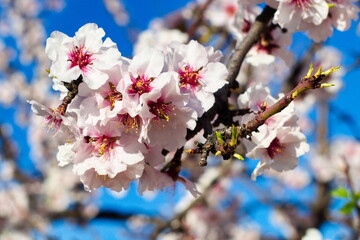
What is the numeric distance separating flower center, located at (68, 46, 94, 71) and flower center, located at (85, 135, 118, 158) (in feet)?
0.71

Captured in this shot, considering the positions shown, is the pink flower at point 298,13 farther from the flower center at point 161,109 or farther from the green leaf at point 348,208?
the green leaf at point 348,208

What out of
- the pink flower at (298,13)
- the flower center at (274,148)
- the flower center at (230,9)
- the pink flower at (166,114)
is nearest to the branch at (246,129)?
the pink flower at (166,114)

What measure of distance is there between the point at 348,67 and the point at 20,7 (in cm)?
829

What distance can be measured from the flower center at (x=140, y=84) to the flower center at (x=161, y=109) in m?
Answer: 0.04

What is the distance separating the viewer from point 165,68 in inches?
47.9

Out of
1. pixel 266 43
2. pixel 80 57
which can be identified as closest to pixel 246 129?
pixel 80 57

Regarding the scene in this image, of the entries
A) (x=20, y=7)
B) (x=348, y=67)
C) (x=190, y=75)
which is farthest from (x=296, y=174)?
(x=190, y=75)

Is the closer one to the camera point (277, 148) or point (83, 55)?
point (83, 55)

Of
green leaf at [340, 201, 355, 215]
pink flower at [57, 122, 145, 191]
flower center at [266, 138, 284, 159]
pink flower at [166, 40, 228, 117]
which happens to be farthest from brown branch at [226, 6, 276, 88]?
green leaf at [340, 201, 355, 215]

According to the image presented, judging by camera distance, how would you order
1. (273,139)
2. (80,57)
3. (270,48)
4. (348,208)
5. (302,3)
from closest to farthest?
(80,57) < (273,139) < (302,3) < (270,48) < (348,208)

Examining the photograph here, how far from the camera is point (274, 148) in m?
1.38

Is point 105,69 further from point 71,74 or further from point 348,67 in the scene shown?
point 348,67

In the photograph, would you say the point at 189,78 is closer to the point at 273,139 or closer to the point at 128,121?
the point at 128,121

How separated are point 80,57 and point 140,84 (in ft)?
0.70
